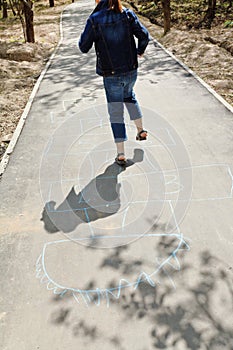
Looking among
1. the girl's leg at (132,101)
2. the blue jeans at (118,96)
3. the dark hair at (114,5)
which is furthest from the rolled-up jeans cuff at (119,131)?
the dark hair at (114,5)

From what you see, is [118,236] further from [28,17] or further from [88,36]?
[28,17]

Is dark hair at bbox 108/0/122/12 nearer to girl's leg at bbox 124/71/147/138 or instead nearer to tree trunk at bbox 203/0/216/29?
girl's leg at bbox 124/71/147/138

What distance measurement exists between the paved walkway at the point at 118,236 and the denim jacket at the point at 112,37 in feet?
4.24

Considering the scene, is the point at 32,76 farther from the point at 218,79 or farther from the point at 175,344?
the point at 175,344

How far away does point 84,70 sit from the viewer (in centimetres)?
959

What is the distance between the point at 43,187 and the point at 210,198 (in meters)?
2.00

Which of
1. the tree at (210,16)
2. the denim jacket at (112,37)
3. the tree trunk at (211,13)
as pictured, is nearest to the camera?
the denim jacket at (112,37)

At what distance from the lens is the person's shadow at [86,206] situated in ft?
11.8

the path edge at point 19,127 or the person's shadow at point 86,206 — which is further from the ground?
the path edge at point 19,127

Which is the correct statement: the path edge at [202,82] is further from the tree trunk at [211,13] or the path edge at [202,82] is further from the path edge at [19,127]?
the tree trunk at [211,13]

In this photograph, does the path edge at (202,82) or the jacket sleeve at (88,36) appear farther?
the path edge at (202,82)

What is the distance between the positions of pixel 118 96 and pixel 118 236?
1.77 m

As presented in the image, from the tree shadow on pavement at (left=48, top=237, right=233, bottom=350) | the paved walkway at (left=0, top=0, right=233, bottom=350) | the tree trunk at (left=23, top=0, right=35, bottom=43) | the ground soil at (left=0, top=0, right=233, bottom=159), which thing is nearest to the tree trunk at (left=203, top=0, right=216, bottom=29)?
the ground soil at (left=0, top=0, right=233, bottom=159)

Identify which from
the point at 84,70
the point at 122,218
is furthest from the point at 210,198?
the point at 84,70
